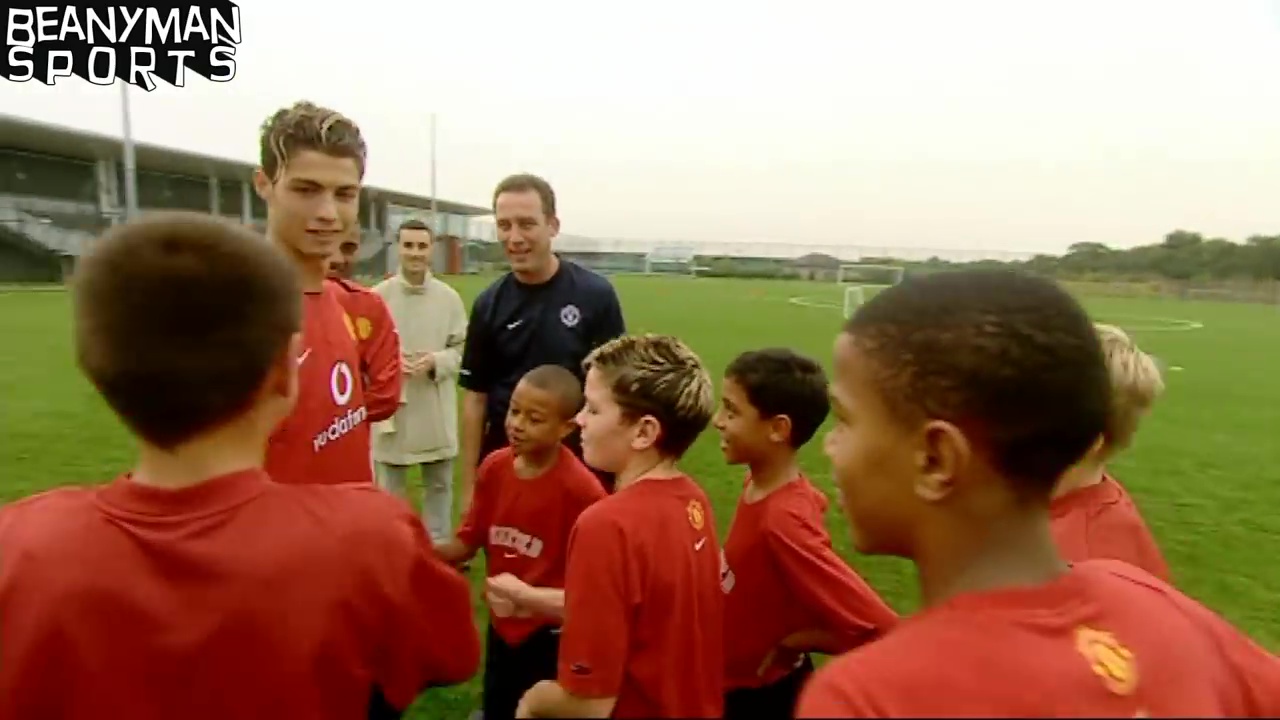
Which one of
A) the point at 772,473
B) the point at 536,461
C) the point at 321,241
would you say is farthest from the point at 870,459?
the point at 536,461

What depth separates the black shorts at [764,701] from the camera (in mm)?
2902

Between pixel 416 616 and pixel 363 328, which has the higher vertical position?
pixel 363 328

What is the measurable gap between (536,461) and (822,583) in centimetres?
124

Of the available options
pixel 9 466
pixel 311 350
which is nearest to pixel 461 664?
pixel 311 350

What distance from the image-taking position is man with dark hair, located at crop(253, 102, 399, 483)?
262 centimetres

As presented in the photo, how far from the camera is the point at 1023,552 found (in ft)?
3.95

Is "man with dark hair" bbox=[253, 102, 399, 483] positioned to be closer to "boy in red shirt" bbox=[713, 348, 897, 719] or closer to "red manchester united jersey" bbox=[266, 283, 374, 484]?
"red manchester united jersey" bbox=[266, 283, 374, 484]

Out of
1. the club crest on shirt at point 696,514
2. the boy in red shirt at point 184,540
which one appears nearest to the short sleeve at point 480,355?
the club crest on shirt at point 696,514

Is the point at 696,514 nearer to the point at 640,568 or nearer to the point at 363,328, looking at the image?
the point at 640,568

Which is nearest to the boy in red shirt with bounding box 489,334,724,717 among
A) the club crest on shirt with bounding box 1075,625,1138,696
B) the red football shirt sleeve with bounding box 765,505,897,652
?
the red football shirt sleeve with bounding box 765,505,897,652

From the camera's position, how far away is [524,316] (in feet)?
15.1

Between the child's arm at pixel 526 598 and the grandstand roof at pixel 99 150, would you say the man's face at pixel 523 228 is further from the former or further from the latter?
the grandstand roof at pixel 99 150

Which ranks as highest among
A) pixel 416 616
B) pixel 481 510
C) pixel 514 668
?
pixel 416 616

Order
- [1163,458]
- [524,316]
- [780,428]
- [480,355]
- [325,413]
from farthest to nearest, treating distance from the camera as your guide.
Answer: [1163,458], [480,355], [524,316], [780,428], [325,413]
